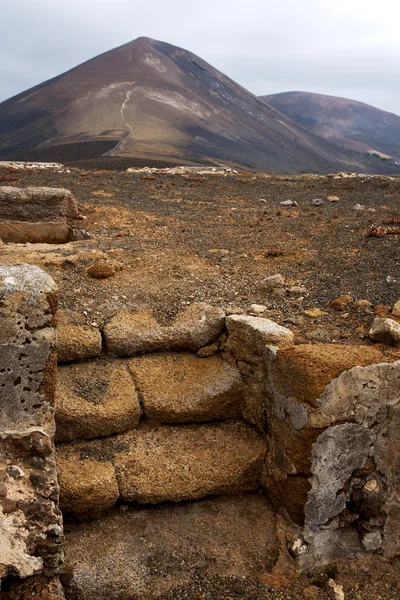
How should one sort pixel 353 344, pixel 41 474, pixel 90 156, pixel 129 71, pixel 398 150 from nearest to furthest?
pixel 41 474
pixel 353 344
pixel 90 156
pixel 129 71
pixel 398 150

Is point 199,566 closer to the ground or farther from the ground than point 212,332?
closer to the ground

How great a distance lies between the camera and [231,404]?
262 inches

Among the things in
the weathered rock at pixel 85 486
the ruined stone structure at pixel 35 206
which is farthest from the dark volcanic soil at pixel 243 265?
the weathered rock at pixel 85 486

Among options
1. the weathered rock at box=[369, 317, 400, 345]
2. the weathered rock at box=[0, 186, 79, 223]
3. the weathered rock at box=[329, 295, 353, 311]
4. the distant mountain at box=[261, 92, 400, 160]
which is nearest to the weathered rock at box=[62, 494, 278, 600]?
the weathered rock at box=[369, 317, 400, 345]

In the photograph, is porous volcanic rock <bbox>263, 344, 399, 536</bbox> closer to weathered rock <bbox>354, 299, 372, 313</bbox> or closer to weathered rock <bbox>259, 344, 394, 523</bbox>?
weathered rock <bbox>259, 344, 394, 523</bbox>

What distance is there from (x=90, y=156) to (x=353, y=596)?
45.8 metres

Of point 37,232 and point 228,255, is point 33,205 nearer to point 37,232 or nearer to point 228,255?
point 37,232

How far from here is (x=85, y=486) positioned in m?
5.61

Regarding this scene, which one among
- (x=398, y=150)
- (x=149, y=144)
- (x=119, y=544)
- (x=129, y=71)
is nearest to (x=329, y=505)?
(x=119, y=544)

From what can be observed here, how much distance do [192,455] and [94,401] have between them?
137cm

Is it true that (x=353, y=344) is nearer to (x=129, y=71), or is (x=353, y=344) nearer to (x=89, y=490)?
(x=89, y=490)

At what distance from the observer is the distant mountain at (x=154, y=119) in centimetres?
5859

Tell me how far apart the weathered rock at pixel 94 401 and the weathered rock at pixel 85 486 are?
0.38 m

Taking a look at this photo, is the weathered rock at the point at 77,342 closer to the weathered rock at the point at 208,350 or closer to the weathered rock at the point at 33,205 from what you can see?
the weathered rock at the point at 208,350
